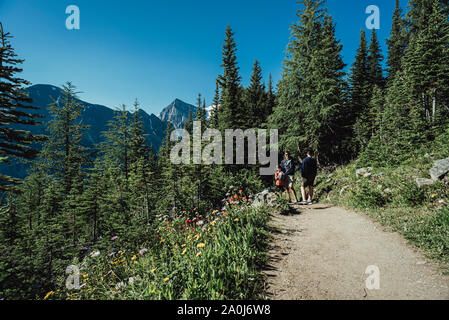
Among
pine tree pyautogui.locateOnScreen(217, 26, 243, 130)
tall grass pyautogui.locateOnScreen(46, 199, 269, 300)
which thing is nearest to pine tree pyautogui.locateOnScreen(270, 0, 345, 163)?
pine tree pyautogui.locateOnScreen(217, 26, 243, 130)

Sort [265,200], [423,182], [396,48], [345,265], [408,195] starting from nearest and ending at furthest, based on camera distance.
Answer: [345,265] < [408,195] < [423,182] < [265,200] < [396,48]

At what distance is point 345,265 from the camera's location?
12.3 ft

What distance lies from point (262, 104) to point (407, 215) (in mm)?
33327

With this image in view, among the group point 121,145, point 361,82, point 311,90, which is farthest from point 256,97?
point 121,145

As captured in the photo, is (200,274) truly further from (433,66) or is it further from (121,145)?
(433,66)

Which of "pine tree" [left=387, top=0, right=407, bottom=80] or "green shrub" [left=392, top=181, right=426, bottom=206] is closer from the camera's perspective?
"green shrub" [left=392, top=181, right=426, bottom=206]

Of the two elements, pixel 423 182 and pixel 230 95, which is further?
pixel 230 95

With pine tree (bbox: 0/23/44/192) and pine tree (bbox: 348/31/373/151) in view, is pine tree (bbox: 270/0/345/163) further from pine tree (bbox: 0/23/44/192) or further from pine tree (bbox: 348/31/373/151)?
pine tree (bbox: 0/23/44/192)

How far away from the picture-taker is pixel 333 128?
54.3ft

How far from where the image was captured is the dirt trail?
294cm

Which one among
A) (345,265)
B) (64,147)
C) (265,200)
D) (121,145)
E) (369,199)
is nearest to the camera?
(345,265)

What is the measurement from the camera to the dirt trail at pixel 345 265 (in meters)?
2.94
